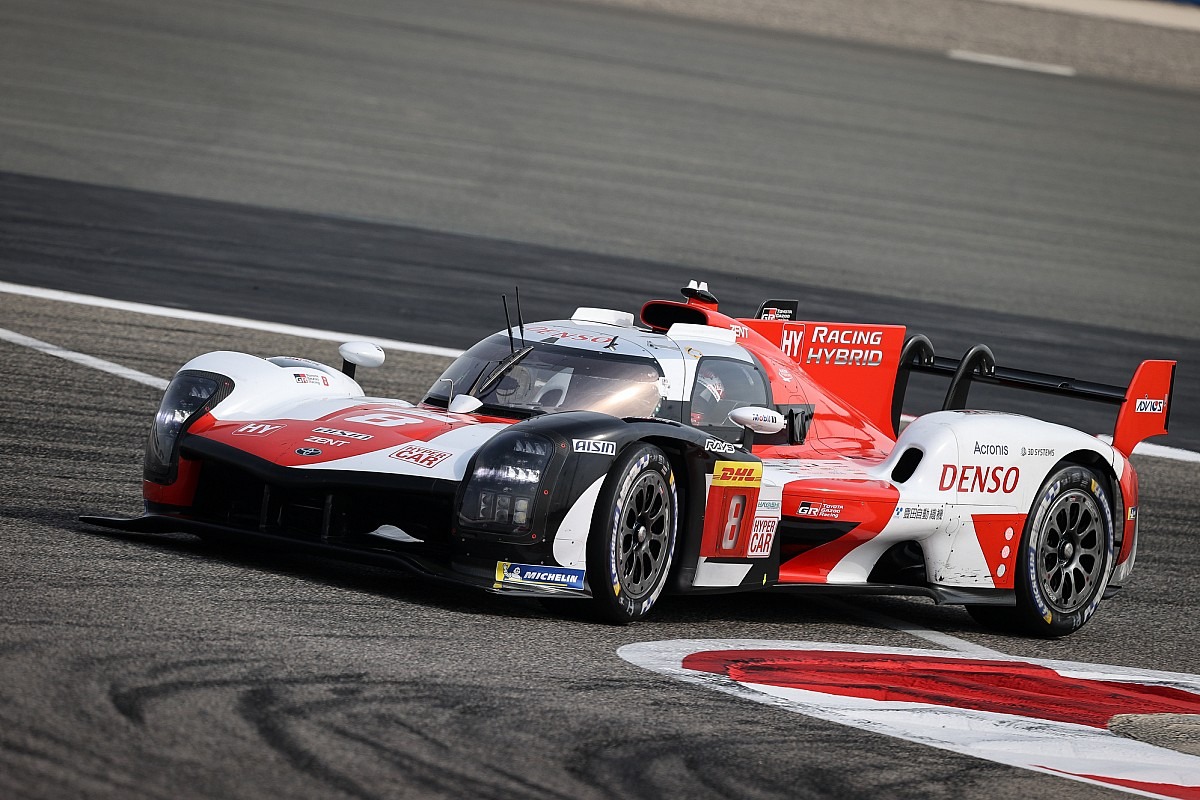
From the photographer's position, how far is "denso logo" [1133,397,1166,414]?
10334 millimetres

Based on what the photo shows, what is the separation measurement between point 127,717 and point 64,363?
27.1 feet

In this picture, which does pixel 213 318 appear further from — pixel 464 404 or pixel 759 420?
pixel 759 420

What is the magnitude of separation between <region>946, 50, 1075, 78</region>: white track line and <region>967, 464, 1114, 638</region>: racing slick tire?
49.5 metres

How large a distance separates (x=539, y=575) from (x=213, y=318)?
9.15 m

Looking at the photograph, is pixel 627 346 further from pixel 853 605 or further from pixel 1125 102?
pixel 1125 102

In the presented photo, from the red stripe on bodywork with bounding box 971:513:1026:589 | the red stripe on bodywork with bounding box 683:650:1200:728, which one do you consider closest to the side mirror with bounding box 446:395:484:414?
the red stripe on bodywork with bounding box 683:650:1200:728

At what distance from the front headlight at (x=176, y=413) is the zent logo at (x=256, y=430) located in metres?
0.24

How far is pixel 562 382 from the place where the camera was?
27.8 feet

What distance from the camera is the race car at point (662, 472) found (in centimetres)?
742

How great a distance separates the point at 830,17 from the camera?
6394cm

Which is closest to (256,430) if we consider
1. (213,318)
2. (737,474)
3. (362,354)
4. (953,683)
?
(362,354)

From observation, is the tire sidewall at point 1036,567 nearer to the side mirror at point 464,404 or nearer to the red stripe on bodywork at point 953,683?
the red stripe on bodywork at point 953,683

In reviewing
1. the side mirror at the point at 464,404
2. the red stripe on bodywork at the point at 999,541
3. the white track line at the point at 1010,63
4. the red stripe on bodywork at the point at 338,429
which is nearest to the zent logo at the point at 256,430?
the red stripe on bodywork at the point at 338,429

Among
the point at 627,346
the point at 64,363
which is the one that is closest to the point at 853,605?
the point at 627,346
